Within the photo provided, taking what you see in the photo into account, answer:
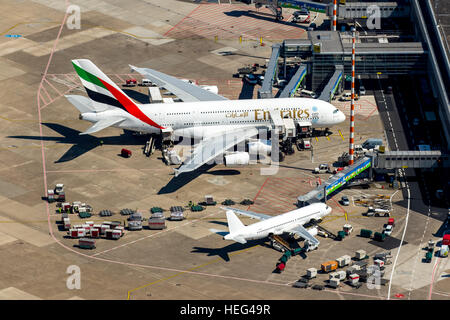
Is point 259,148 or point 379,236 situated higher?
point 259,148

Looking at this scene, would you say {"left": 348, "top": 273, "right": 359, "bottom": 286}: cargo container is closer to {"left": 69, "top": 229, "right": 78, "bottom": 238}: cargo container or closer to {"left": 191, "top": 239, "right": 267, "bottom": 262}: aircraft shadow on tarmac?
{"left": 191, "top": 239, "right": 267, "bottom": 262}: aircraft shadow on tarmac

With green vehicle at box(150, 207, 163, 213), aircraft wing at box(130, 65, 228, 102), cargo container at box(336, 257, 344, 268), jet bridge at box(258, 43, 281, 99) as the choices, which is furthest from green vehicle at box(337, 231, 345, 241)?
aircraft wing at box(130, 65, 228, 102)

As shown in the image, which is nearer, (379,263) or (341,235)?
(379,263)

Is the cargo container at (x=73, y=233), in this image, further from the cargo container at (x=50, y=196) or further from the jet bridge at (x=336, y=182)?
the jet bridge at (x=336, y=182)

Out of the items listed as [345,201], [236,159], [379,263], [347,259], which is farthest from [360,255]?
[236,159]

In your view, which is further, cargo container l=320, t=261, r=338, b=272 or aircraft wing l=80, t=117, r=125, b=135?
aircraft wing l=80, t=117, r=125, b=135

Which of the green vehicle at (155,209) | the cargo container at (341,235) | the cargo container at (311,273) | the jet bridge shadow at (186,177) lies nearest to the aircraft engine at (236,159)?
the jet bridge shadow at (186,177)

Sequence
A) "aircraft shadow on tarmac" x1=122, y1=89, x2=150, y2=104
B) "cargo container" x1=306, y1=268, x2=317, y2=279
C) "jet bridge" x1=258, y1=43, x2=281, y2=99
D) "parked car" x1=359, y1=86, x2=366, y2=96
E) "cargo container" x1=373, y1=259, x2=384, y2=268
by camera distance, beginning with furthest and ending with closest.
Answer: "parked car" x1=359, y1=86, x2=366, y2=96
"aircraft shadow on tarmac" x1=122, y1=89, x2=150, y2=104
"jet bridge" x1=258, y1=43, x2=281, y2=99
"cargo container" x1=373, y1=259, x2=384, y2=268
"cargo container" x1=306, y1=268, x2=317, y2=279

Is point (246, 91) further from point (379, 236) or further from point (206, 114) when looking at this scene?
point (379, 236)
